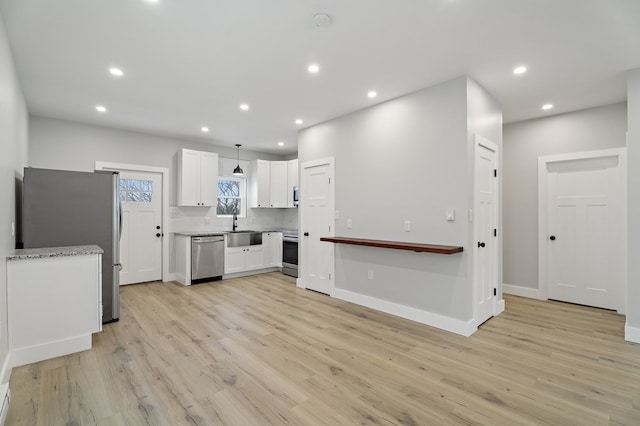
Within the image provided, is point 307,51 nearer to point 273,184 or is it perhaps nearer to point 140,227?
point 273,184

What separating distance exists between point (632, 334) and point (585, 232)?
165 cm

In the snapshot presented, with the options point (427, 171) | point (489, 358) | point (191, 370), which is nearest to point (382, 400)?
point (489, 358)

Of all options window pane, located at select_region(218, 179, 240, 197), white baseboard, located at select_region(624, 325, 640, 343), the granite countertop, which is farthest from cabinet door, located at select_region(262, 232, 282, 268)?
white baseboard, located at select_region(624, 325, 640, 343)

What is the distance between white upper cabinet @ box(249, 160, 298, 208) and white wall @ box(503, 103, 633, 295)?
4215 mm

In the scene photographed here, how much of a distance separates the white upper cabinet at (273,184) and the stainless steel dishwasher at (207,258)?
1.39 m

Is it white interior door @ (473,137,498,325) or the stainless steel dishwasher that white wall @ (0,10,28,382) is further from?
white interior door @ (473,137,498,325)

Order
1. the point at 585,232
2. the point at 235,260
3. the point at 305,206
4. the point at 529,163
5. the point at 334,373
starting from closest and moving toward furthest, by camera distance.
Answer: the point at 334,373, the point at 585,232, the point at 529,163, the point at 305,206, the point at 235,260

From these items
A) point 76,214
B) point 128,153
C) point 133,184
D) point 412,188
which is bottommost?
point 76,214

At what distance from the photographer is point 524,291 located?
4.74 meters

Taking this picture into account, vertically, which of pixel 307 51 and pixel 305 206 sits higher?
pixel 307 51

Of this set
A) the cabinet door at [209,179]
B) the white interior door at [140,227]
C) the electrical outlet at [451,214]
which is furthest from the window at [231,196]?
the electrical outlet at [451,214]

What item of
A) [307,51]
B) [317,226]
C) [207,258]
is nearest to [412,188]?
[317,226]

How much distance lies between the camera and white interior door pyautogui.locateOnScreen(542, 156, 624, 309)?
13.4 feet

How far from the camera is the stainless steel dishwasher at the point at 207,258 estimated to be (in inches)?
220
